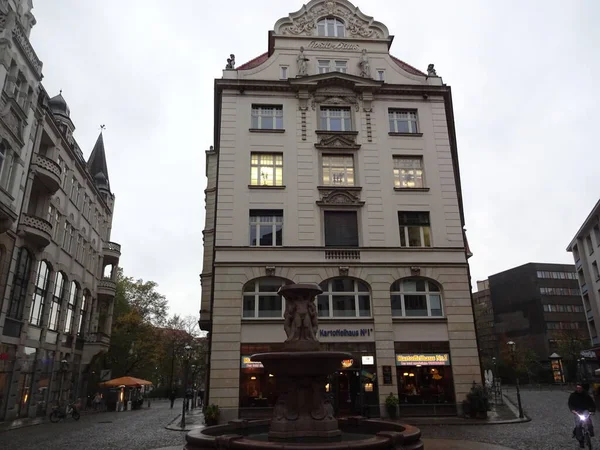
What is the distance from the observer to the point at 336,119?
3081 centimetres

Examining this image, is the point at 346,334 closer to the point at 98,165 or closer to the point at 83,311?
the point at 83,311

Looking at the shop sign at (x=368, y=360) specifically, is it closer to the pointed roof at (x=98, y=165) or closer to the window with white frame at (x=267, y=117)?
the window with white frame at (x=267, y=117)

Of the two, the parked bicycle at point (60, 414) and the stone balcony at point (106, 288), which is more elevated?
the stone balcony at point (106, 288)

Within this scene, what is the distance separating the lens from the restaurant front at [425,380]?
81.5 feet

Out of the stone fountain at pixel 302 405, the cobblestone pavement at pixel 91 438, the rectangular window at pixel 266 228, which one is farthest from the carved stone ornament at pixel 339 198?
the stone fountain at pixel 302 405

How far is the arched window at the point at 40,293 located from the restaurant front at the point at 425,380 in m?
23.6

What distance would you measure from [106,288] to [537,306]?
83.2 metres

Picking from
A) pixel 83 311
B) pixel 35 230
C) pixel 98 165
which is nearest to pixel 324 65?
pixel 35 230

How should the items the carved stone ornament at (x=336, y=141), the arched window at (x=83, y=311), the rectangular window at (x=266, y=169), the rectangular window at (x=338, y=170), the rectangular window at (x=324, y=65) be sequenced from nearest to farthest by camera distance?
the rectangular window at (x=266, y=169)
the rectangular window at (x=338, y=170)
the carved stone ornament at (x=336, y=141)
the rectangular window at (x=324, y=65)
the arched window at (x=83, y=311)

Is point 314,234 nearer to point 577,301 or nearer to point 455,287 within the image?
point 455,287

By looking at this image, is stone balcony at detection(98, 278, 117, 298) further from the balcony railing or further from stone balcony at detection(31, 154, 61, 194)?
the balcony railing

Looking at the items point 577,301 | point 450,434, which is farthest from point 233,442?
point 577,301

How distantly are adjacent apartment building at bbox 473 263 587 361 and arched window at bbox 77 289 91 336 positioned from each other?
245ft

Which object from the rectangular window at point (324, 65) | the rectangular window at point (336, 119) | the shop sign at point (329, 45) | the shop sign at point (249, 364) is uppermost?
the shop sign at point (329, 45)
